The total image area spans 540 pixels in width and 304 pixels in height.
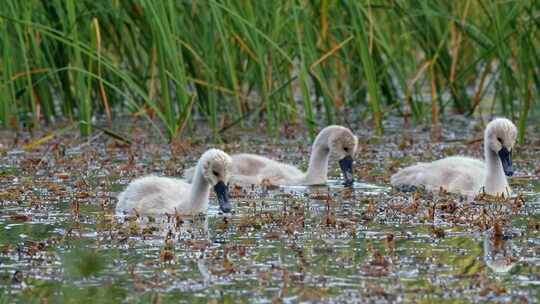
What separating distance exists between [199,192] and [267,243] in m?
1.46

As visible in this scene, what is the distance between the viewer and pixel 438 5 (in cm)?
1347

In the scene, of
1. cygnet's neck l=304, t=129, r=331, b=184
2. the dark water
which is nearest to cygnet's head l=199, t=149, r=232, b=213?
the dark water

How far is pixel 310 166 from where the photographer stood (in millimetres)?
11188

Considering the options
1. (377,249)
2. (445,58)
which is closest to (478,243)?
(377,249)

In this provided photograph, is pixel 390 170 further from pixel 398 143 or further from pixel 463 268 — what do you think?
pixel 463 268

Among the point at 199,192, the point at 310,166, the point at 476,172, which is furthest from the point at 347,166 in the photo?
the point at 199,192

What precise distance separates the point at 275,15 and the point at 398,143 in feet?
6.08

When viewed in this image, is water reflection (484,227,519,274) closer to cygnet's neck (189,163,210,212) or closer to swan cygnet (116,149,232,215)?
swan cygnet (116,149,232,215)

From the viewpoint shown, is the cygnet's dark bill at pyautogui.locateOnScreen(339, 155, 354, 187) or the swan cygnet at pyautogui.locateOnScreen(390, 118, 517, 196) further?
the cygnet's dark bill at pyautogui.locateOnScreen(339, 155, 354, 187)

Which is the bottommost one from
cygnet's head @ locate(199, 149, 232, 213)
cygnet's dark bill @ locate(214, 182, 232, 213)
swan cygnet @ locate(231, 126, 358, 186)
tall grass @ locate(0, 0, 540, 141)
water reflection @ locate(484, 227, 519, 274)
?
water reflection @ locate(484, 227, 519, 274)

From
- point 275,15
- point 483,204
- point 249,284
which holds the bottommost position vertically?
point 249,284

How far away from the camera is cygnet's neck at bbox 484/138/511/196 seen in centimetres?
1004

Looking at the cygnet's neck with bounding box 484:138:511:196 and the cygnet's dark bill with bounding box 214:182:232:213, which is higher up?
A: the cygnet's neck with bounding box 484:138:511:196

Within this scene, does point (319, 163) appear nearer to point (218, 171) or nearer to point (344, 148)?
point (344, 148)
